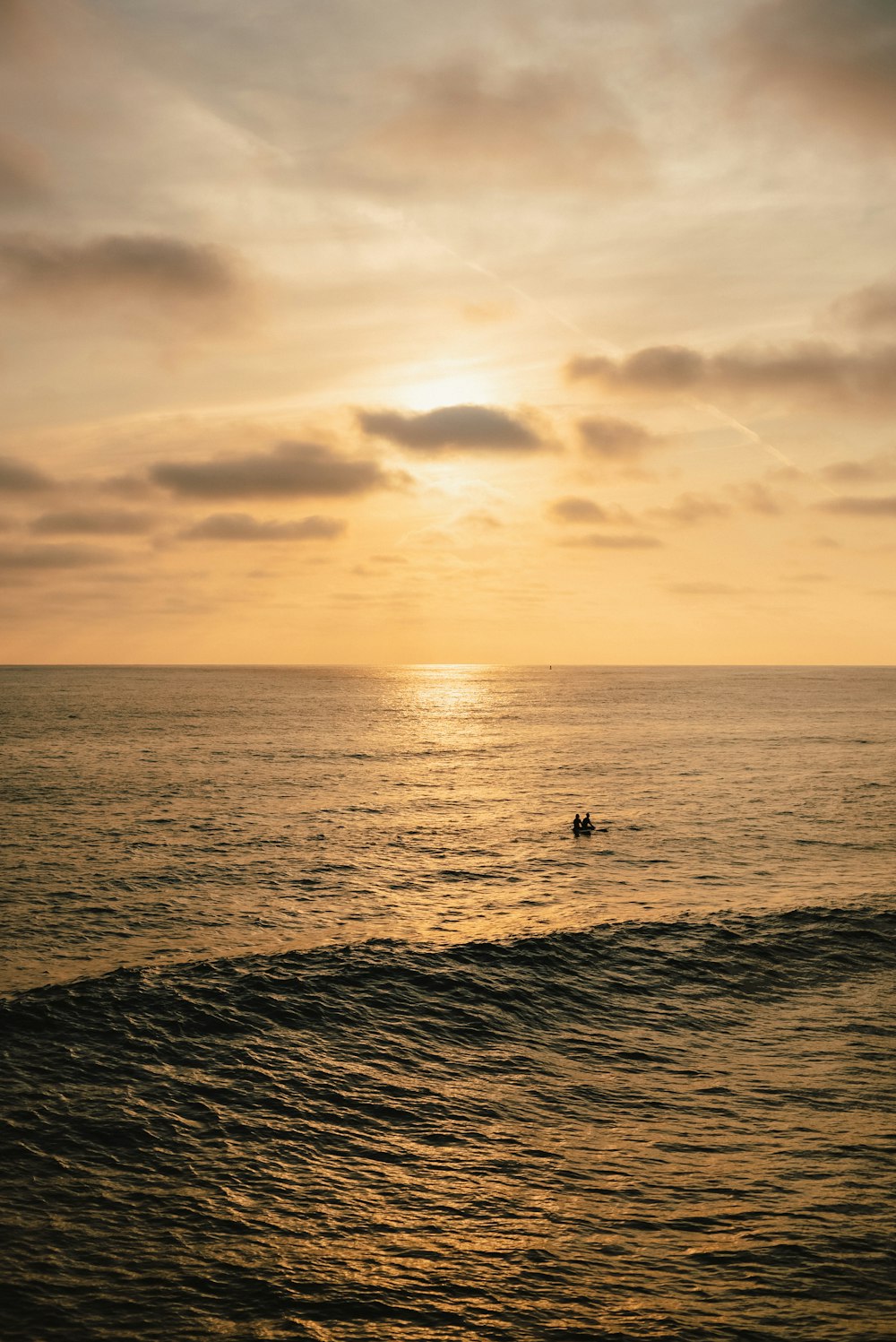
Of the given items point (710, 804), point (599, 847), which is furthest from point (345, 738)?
point (599, 847)

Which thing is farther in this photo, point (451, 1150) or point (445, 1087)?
point (445, 1087)

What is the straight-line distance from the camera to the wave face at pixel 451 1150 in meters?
20.3

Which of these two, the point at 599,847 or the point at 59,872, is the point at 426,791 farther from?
the point at 59,872

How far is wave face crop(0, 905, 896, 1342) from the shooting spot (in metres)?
20.3

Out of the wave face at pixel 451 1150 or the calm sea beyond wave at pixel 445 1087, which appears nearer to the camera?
the wave face at pixel 451 1150

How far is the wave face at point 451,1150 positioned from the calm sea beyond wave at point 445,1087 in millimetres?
101

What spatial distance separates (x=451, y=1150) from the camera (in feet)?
88.2

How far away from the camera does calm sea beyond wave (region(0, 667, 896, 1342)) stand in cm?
2069

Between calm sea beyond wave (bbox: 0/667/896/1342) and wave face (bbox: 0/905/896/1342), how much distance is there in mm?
101

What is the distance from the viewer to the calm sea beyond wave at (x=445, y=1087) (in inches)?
814

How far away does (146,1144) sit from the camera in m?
26.6

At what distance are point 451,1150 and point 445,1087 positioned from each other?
4.44 m

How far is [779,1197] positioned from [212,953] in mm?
26808

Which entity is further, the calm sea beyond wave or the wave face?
the calm sea beyond wave
